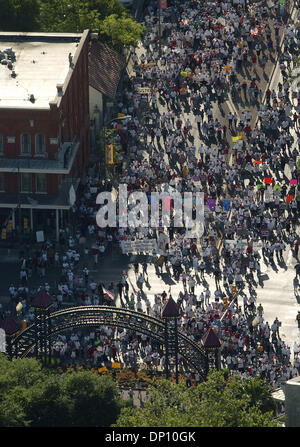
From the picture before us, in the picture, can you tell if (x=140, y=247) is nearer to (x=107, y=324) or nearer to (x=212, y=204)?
(x=212, y=204)

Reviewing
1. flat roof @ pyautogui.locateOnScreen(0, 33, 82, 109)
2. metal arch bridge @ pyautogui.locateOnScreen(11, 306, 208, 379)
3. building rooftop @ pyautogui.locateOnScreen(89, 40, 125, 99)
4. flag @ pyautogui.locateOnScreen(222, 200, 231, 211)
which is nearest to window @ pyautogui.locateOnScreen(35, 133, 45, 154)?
flat roof @ pyautogui.locateOnScreen(0, 33, 82, 109)

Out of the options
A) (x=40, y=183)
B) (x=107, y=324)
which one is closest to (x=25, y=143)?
(x=40, y=183)

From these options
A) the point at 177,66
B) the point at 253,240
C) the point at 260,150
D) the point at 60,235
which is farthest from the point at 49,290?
the point at 177,66

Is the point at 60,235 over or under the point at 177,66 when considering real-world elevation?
under

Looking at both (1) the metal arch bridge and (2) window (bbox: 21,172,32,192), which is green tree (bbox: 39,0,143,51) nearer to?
(2) window (bbox: 21,172,32,192)

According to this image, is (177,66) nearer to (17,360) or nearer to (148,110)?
(148,110)

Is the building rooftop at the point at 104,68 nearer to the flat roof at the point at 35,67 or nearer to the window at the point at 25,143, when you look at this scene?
the flat roof at the point at 35,67
